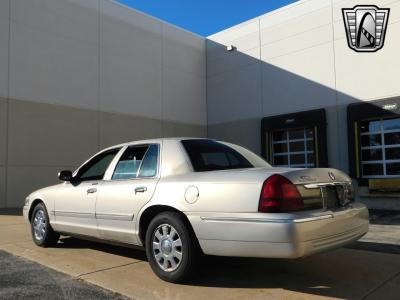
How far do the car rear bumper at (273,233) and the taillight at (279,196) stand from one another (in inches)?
2.9

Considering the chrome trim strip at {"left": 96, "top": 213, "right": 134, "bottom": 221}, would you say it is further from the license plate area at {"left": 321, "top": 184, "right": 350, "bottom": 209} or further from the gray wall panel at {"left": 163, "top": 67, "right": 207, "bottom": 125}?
the gray wall panel at {"left": 163, "top": 67, "right": 207, "bottom": 125}

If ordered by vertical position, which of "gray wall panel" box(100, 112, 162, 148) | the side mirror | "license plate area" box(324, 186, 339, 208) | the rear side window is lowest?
"license plate area" box(324, 186, 339, 208)

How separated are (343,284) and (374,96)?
11.3 meters

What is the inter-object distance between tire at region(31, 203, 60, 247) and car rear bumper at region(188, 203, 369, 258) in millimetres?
3061

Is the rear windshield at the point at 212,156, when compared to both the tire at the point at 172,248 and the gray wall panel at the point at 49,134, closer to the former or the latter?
the tire at the point at 172,248

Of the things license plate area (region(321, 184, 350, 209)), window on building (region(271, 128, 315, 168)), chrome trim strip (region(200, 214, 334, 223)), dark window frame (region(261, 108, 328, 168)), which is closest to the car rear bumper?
chrome trim strip (region(200, 214, 334, 223))

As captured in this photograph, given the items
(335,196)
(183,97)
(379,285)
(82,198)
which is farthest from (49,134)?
(379,285)

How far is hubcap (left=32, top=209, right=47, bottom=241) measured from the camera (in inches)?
263

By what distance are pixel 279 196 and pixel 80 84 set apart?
42.3 feet

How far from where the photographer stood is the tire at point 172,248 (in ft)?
14.5

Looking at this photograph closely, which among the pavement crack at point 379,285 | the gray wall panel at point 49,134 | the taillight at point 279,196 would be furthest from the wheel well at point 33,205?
the gray wall panel at point 49,134

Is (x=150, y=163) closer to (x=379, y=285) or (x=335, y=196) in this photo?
(x=335, y=196)

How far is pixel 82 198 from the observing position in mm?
5914

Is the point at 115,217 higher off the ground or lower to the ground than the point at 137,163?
lower
